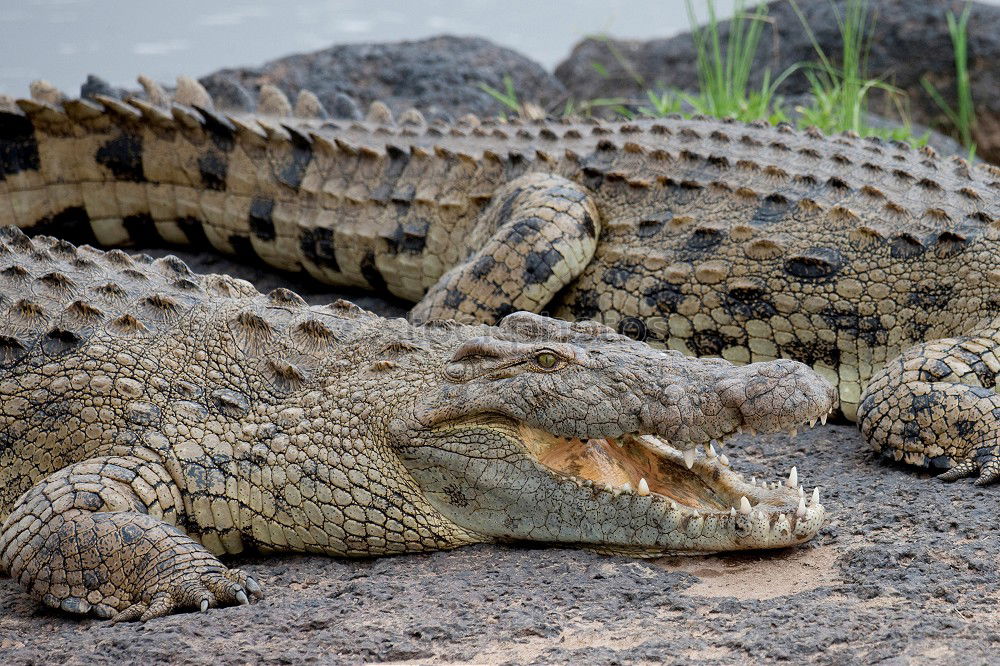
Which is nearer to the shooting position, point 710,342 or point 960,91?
point 710,342

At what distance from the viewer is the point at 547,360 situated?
3.39m

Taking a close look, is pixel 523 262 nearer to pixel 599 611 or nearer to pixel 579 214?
pixel 579 214

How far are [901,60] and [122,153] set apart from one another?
7.03 m

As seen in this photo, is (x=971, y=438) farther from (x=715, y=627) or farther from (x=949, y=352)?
(x=715, y=627)

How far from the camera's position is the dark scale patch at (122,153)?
588cm

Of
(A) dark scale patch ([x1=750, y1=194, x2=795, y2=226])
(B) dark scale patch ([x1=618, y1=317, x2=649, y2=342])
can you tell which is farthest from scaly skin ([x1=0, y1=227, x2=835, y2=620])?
(A) dark scale patch ([x1=750, y1=194, x2=795, y2=226])

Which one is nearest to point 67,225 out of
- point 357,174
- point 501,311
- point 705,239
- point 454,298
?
point 357,174

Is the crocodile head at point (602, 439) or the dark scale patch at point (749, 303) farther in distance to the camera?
the dark scale patch at point (749, 303)

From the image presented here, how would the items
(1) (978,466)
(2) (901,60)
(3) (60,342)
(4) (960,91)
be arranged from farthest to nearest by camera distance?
(2) (901,60) → (4) (960,91) → (1) (978,466) → (3) (60,342)

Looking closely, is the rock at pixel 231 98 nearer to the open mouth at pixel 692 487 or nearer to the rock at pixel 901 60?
the open mouth at pixel 692 487

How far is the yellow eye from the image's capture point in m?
3.39

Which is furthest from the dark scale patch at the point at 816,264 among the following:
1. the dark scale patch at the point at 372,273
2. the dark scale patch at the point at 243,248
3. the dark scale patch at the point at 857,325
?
the dark scale patch at the point at 243,248

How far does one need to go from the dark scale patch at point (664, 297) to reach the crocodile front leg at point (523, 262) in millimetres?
313

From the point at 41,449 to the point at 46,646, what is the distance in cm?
72
